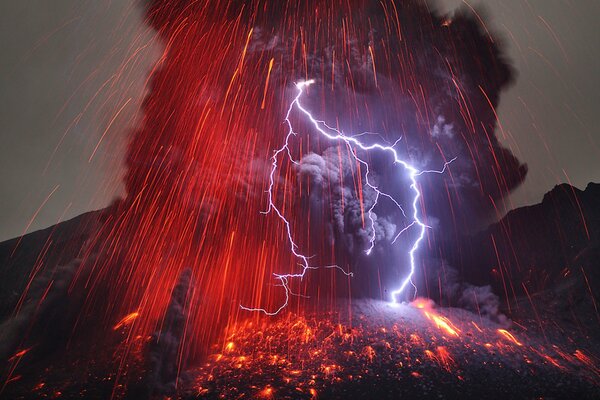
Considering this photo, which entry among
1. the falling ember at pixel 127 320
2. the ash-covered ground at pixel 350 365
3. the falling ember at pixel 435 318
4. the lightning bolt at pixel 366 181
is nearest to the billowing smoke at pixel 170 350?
the ash-covered ground at pixel 350 365

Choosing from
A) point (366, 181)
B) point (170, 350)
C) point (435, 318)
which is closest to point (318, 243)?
point (366, 181)

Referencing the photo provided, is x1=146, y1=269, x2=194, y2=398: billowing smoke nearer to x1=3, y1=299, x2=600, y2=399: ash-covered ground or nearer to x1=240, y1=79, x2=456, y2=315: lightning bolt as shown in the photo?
x1=3, y1=299, x2=600, y2=399: ash-covered ground

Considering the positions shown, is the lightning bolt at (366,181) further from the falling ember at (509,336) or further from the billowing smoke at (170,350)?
the billowing smoke at (170,350)

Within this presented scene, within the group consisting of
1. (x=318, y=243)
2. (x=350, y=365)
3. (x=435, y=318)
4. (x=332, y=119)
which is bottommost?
(x=350, y=365)

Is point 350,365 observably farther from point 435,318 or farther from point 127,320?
point 127,320

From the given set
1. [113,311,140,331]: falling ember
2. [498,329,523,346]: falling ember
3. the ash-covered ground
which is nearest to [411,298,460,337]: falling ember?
the ash-covered ground

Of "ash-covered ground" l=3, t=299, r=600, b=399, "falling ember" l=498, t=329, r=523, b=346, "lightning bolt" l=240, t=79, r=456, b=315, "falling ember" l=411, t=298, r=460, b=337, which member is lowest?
"ash-covered ground" l=3, t=299, r=600, b=399
